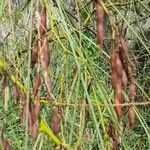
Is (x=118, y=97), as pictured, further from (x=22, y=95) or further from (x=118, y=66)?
(x=22, y=95)

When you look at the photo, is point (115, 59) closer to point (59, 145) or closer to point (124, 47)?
point (124, 47)

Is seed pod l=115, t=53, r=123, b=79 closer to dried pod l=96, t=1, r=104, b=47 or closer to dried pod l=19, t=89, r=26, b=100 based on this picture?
dried pod l=96, t=1, r=104, b=47

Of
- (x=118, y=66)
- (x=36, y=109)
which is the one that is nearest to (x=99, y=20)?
(x=118, y=66)

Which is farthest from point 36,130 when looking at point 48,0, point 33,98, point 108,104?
point 48,0

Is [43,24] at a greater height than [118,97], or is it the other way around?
[43,24]

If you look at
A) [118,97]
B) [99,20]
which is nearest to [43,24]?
[99,20]

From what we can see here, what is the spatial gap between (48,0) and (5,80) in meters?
0.20

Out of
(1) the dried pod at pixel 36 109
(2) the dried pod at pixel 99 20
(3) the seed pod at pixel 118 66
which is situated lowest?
(1) the dried pod at pixel 36 109

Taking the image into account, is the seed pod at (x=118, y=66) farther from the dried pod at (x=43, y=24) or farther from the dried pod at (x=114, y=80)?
the dried pod at (x=43, y=24)

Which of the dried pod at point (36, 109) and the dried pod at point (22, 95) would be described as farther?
the dried pod at point (22, 95)

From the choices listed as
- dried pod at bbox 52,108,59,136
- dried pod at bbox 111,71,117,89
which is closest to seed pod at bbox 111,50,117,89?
dried pod at bbox 111,71,117,89

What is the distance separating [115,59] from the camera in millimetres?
1028

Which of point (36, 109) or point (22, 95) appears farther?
point (22, 95)

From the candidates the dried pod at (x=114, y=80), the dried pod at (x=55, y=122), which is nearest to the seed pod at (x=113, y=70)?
the dried pod at (x=114, y=80)
